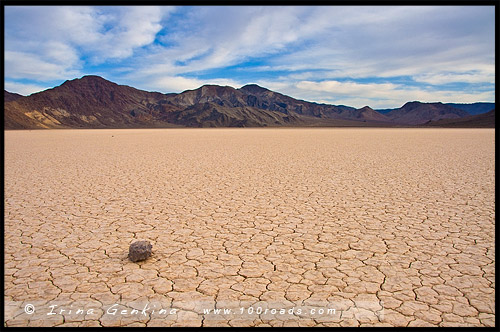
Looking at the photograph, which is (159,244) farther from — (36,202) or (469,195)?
(469,195)

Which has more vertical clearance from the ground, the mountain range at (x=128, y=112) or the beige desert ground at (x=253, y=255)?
the mountain range at (x=128, y=112)

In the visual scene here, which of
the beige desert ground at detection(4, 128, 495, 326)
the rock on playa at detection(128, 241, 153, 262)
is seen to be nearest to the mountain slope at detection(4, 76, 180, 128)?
the beige desert ground at detection(4, 128, 495, 326)

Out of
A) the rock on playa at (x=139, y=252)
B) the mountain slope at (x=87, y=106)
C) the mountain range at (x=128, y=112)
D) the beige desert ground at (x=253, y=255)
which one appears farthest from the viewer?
the mountain slope at (x=87, y=106)

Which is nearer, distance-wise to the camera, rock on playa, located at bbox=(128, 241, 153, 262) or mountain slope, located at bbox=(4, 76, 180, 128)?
rock on playa, located at bbox=(128, 241, 153, 262)

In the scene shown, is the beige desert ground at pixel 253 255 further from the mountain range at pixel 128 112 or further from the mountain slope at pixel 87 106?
the mountain slope at pixel 87 106

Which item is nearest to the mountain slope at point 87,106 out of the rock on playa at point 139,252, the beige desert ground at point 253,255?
the beige desert ground at point 253,255

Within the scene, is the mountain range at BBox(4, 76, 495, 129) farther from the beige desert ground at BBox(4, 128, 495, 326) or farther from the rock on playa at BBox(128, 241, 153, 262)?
the rock on playa at BBox(128, 241, 153, 262)

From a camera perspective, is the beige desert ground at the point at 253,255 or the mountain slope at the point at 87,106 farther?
the mountain slope at the point at 87,106

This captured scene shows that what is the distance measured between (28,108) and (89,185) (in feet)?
384

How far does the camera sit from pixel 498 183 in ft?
7.01

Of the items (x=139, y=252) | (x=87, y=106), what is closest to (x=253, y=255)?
(x=139, y=252)

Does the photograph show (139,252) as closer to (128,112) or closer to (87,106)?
(87,106)

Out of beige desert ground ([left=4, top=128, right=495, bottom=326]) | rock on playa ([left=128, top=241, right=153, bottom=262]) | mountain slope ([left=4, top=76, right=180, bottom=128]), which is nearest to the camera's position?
beige desert ground ([left=4, top=128, right=495, bottom=326])

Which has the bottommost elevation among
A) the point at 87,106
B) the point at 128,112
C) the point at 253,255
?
the point at 253,255
